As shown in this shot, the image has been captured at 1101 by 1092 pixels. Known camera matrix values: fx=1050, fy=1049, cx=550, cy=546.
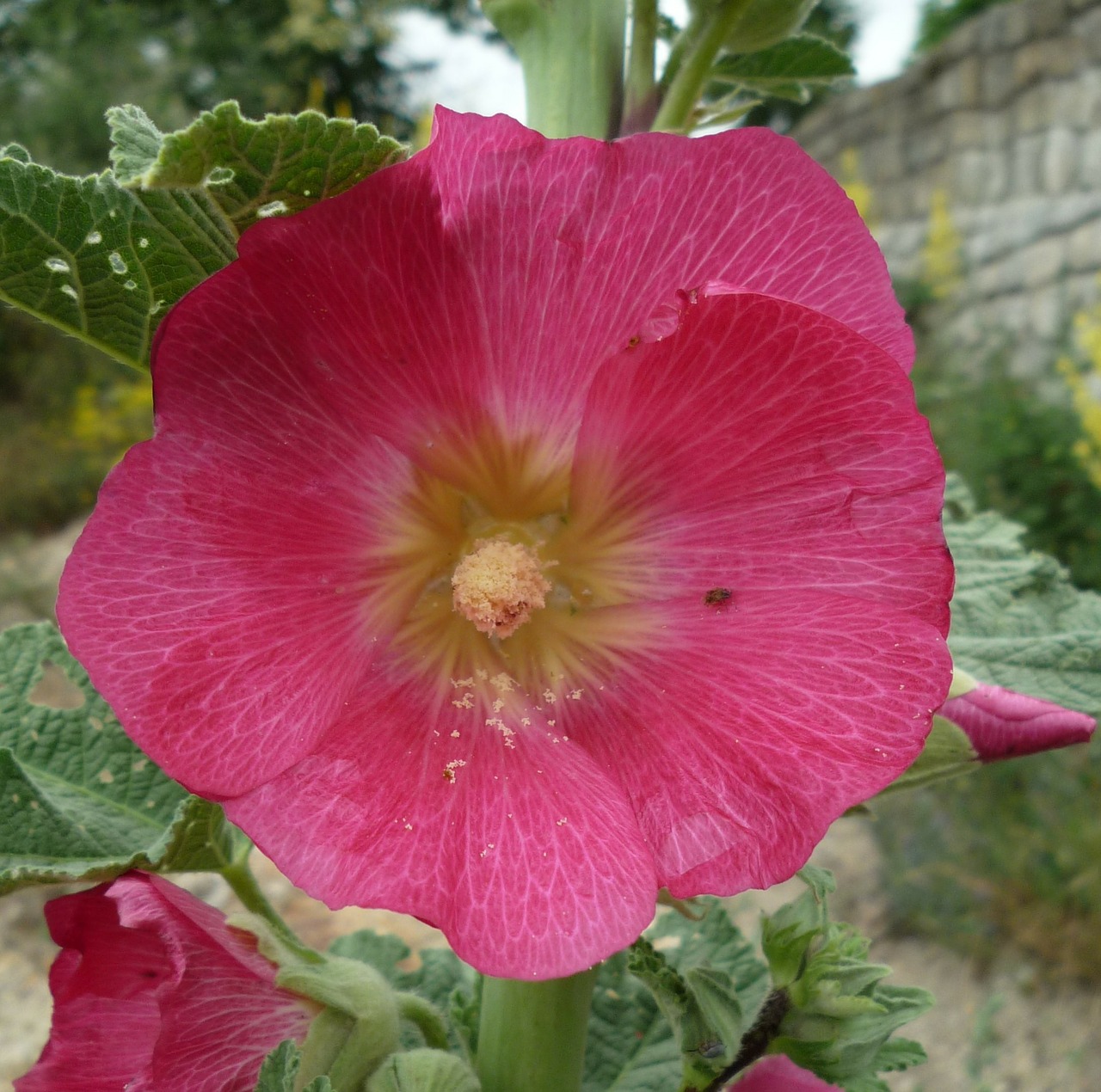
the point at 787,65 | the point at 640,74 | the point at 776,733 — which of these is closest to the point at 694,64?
the point at 640,74

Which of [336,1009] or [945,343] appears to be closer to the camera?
[336,1009]

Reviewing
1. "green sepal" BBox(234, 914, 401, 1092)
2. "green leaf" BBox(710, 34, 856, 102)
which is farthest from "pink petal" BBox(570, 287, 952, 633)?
"green leaf" BBox(710, 34, 856, 102)

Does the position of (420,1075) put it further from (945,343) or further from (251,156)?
(945,343)

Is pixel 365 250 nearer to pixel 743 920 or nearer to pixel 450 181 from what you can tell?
pixel 450 181

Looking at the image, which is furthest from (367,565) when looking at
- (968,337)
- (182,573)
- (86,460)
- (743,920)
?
(86,460)

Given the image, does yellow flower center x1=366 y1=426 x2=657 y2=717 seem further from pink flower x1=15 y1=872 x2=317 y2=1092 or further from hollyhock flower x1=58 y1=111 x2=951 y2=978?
pink flower x1=15 y1=872 x2=317 y2=1092

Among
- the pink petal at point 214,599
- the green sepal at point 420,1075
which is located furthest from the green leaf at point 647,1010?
the pink petal at point 214,599
